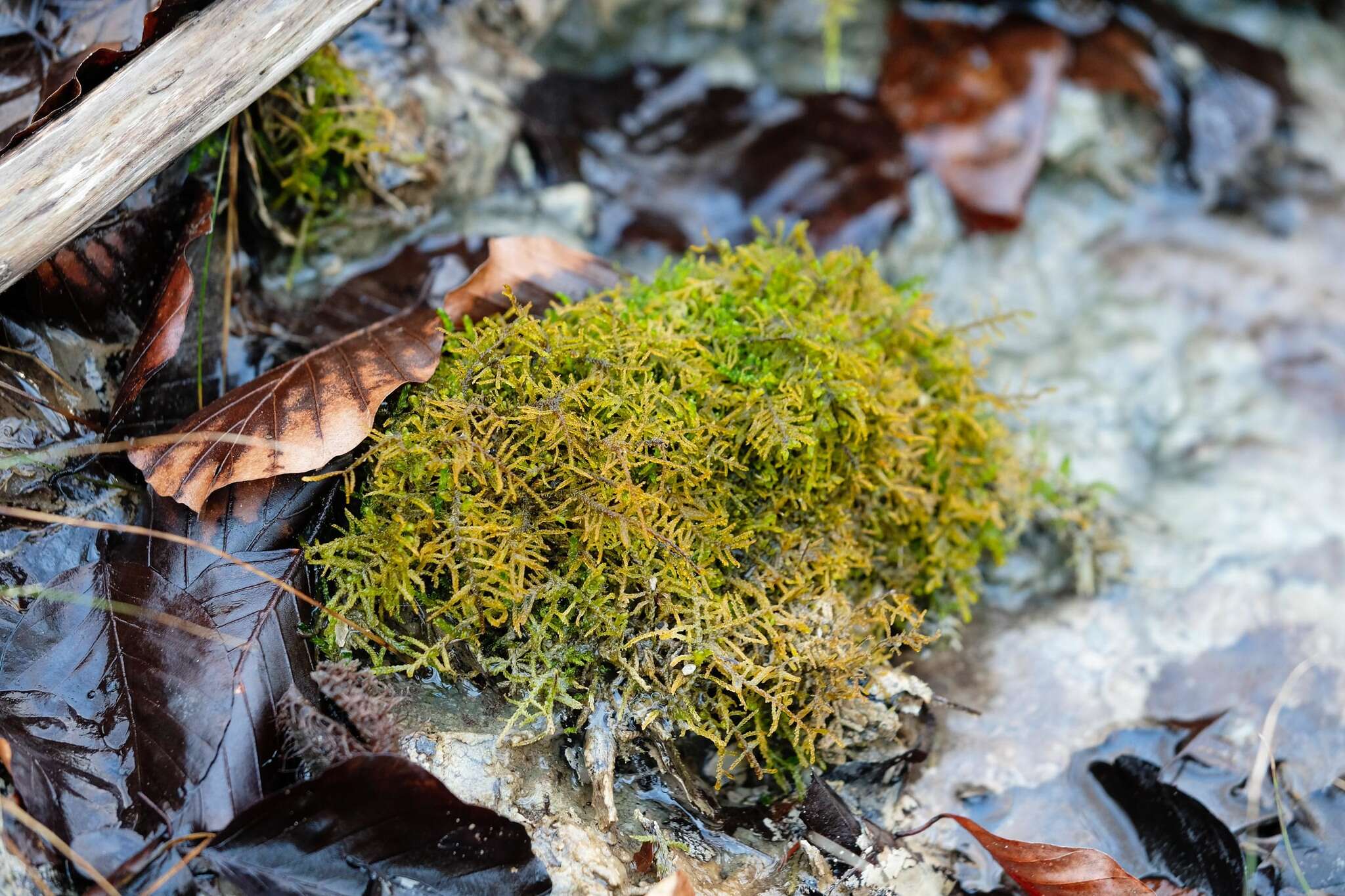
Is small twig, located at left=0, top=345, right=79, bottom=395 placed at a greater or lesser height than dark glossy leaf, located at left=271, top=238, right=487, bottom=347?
greater

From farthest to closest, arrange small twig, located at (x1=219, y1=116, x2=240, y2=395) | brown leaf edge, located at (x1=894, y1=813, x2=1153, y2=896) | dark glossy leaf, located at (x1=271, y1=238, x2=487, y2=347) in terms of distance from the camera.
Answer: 1. dark glossy leaf, located at (x1=271, y1=238, x2=487, y2=347)
2. small twig, located at (x1=219, y1=116, x2=240, y2=395)
3. brown leaf edge, located at (x1=894, y1=813, x2=1153, y2=896)

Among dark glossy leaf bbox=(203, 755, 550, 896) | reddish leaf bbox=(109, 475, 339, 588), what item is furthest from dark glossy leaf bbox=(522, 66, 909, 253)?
dark glossy leaf bbox=(203, 755, 550, 896)

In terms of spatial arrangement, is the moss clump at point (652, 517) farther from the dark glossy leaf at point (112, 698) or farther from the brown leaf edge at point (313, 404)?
the dark glossy leaf at point (112, 698)

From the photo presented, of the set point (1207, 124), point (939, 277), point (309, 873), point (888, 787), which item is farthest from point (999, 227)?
point (309, 873)

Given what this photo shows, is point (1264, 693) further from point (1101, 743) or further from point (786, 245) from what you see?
point (786, 245)

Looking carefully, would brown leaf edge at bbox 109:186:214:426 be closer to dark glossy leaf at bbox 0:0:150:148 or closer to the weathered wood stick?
the weathered wood stick

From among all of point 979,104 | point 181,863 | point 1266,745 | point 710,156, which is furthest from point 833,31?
point 181,863
